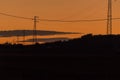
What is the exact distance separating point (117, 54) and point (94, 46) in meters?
9.47

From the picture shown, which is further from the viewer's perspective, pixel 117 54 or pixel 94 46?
pixel 94 46

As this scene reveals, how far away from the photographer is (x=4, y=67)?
1617 inches

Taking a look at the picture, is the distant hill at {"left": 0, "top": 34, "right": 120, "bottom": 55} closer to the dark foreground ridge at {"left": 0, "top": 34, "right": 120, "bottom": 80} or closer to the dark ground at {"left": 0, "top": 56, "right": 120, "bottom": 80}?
the dark foreground ridge at {"left": 0, "top": 34, "right": 120, "bottom": 80}

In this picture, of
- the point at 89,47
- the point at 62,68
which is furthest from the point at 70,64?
the point at 89,47

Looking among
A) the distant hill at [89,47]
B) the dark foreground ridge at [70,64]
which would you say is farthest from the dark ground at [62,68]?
the distant hill at [89,47]

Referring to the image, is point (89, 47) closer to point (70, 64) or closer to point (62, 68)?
point (70, 64)

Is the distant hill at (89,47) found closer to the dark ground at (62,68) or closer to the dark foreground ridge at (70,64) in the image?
the dark foreground ridge at (70,64)

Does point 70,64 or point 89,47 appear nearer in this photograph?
point 70,64

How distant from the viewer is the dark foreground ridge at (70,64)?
33.8 m

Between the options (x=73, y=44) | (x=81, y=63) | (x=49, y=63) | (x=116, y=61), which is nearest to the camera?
(x=116, y=61)

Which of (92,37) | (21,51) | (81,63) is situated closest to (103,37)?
(92,37)

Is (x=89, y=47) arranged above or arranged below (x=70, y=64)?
above

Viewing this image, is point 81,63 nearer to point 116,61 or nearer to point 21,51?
point 116,61

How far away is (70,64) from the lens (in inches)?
1463
